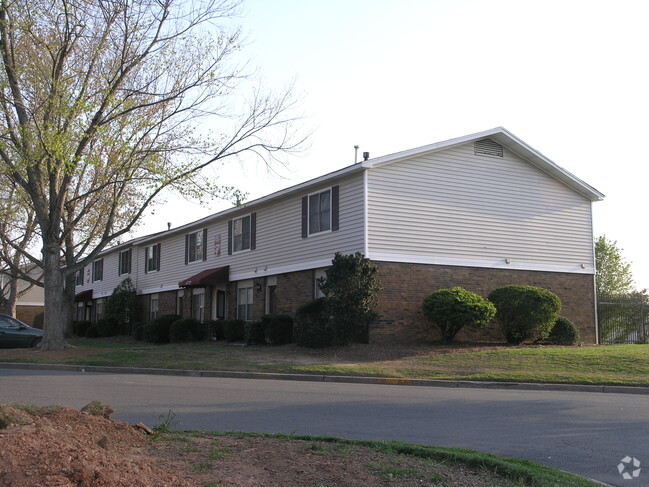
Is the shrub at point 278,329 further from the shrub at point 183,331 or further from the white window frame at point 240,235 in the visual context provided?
the shrub at point 183,331

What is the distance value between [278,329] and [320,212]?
Result: 425cm

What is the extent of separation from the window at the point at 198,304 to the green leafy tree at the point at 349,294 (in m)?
12.7

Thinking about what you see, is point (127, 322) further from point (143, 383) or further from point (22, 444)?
point (22, 444)

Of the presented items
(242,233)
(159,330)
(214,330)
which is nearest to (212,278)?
(242,233)

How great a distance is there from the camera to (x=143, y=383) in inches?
548

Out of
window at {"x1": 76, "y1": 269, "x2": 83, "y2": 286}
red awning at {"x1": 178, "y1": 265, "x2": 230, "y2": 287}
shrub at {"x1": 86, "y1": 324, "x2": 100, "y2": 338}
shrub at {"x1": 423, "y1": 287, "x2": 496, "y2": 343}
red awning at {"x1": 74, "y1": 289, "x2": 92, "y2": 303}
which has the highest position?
window at {"x1": 76, "y1": 269, "x2": 83, "y2": 286}

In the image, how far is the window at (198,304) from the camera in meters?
31.5

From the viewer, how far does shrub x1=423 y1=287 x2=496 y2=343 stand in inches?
791

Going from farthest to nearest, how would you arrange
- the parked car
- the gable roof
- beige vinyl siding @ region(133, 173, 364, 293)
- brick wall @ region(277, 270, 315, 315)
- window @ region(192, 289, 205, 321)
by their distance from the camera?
window @ region(192, 289, 205, 321)
the parked car
brick wall @ region(277, 270, 315, 315)
beige vinyl siding @ region(133, 173, 364, 293)
the gable roof

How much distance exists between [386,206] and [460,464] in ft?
50.8

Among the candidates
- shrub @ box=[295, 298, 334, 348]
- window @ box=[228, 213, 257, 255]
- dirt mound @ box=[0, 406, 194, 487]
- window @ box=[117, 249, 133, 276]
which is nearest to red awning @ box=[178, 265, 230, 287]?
window @ box=[228, 213, 257, 255]

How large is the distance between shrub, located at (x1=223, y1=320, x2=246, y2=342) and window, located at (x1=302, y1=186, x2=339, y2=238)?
461 centimetres

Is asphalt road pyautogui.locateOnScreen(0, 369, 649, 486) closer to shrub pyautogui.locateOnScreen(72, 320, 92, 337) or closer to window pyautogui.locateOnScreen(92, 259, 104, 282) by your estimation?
shrub pyautogui.locateOnScreen(72, 320, 92, 337)

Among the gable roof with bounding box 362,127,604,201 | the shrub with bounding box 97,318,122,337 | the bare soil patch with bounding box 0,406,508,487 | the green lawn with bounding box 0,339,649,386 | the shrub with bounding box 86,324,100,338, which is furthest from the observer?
the shrub with bounding box 86,324,100,338
